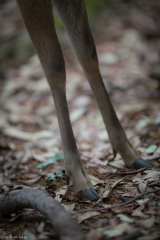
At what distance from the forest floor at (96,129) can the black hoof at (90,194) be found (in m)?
0.03

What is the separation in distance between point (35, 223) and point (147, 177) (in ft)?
3.19

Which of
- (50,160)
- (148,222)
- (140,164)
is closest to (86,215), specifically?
(148,222)

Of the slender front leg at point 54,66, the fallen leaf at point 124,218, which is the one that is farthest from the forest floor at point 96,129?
the slender front leg at point 54,66

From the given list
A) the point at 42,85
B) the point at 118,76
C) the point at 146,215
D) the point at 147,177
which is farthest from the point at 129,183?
the point at 42,85

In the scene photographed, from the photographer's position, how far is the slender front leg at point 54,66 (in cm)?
191

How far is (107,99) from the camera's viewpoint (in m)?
2.32

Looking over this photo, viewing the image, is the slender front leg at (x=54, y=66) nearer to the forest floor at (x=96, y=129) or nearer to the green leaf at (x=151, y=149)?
the forest floor at (x=96, y=129)

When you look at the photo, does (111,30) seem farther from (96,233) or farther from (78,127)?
(96,233)

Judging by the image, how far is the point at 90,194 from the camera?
184 centimetres

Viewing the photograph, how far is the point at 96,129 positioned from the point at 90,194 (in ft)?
5.83

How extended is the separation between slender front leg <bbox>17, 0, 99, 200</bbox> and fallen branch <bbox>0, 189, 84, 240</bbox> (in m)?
0.40

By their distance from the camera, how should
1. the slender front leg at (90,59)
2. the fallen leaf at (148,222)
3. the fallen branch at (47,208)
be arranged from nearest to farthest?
1. the fallen branch at (47,208)
2. the fallen leaf at (148,222)
3. the slender front leg at (90,59)

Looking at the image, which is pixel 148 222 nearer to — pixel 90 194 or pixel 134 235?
pixel 134 235

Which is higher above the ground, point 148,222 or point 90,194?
point 90,194
